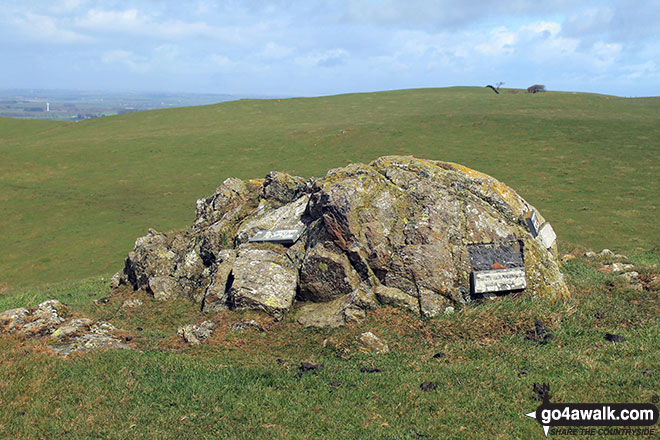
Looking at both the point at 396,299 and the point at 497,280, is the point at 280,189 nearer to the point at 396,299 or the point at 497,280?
the point at 396,299

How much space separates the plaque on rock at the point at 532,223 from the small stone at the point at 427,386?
10897 mm

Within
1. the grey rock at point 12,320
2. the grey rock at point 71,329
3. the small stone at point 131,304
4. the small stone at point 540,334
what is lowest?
the small stone at point 131,304

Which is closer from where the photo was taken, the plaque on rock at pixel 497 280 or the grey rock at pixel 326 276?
the plaque on rock at pixel 497 280

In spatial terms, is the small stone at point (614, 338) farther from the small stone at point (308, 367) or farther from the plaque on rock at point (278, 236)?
the plaque on rock at point (278, 236)

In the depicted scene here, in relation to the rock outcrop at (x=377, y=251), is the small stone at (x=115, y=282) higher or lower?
lower

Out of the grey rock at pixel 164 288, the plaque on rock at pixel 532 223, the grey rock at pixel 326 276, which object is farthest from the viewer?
the grey rock at pixel 164 288

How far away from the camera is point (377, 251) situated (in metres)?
16.8

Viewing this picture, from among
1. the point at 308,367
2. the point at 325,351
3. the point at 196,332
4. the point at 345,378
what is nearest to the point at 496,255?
the point at 325,351

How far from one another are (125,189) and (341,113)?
206 ft

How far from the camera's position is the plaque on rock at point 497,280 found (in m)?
15.9

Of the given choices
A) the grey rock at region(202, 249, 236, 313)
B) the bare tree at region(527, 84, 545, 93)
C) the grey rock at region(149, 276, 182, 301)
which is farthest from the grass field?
the bare tree at region(527, 84, 545, 93)

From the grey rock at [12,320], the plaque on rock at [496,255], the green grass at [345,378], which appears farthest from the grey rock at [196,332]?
the plaque on rock at [496,255]

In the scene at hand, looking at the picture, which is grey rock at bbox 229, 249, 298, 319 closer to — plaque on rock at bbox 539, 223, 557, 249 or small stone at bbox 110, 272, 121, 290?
small stone at bbox 110, 272, 121, 290

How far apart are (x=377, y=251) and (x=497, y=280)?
458 cm
